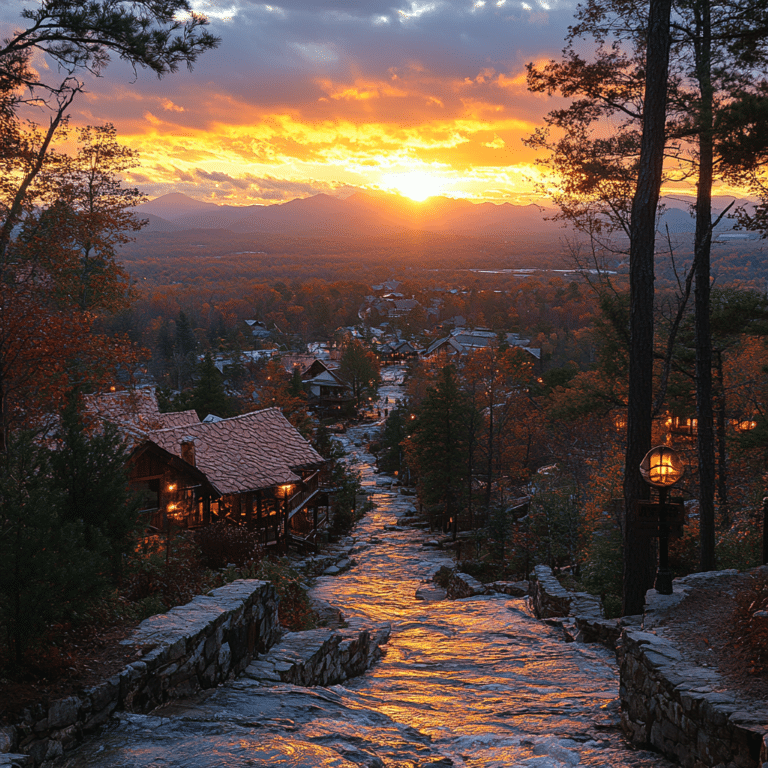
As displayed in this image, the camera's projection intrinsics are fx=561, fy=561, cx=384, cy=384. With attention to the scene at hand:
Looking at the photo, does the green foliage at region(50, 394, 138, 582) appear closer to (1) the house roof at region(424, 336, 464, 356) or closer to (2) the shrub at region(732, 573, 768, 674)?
(2) the shrub at region(732, 573, 768, 674)

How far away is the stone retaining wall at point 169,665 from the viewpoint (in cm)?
444

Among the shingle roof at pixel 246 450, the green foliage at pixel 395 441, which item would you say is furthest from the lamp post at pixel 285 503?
the green foliage at pixel 395 441

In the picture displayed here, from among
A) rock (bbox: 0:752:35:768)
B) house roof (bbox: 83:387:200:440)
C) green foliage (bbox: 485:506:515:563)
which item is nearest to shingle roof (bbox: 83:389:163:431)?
house roof (bbox: 83:387:200:440)

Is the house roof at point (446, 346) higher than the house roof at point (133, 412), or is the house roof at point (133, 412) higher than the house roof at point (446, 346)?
the house roof at point (446, 346)

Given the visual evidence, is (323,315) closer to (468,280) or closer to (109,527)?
(468,280)

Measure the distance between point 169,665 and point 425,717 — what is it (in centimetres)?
309

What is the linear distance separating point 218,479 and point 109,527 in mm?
14914

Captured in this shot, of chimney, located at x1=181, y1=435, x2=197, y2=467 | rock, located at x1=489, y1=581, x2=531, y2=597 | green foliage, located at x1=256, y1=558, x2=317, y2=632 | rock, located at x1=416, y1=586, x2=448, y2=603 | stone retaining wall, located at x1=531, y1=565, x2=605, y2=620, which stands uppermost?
chimney, located at x1=181, y1=435, x2=197, y2=467

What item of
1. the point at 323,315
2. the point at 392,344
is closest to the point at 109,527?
the point at 392,344

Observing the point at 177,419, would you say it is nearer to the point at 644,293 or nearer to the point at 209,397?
the point at 209,397

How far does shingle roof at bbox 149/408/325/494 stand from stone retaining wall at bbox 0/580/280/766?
555 inches

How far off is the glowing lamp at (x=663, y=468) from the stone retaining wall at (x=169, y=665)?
590 cm

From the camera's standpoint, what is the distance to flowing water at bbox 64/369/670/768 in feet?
15.1

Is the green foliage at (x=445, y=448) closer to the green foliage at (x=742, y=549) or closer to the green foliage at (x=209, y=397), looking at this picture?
the green foliage at (x=209, y=397)
